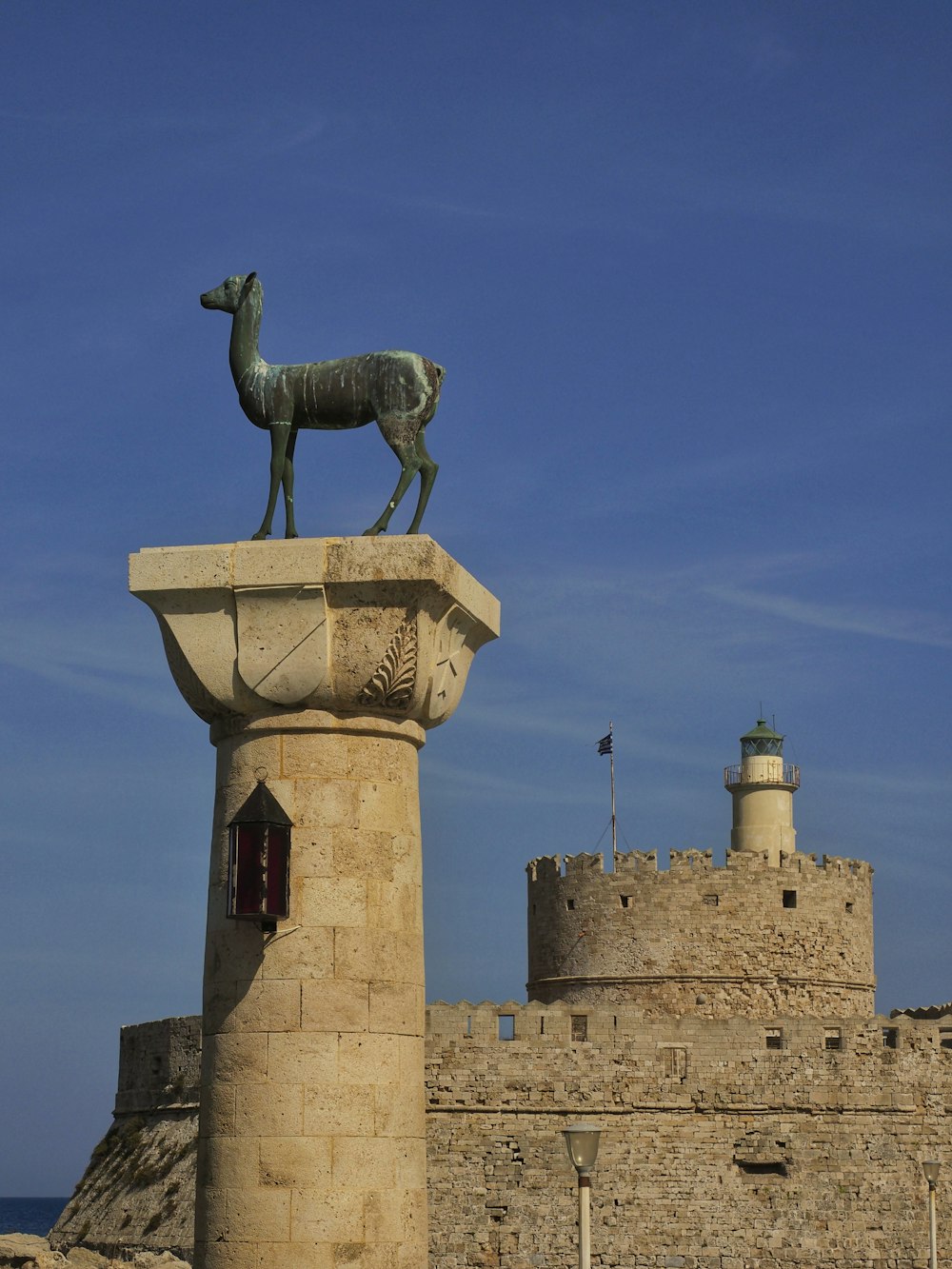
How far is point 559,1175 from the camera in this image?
25812mm

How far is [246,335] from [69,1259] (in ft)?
70.3

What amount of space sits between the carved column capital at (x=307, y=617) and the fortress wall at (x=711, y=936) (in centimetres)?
2092

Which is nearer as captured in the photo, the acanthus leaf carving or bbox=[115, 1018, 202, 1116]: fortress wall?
the acanthus leaf carving

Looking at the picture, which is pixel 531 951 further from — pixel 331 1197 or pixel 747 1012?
pixel 331 1197

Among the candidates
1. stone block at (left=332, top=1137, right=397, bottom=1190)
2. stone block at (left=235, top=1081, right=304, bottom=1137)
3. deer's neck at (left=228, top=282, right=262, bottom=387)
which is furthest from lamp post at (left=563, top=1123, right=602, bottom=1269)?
deer's neck at (left=228, top=282, right=262, bottom=387)

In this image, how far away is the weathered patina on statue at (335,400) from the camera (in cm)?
1003

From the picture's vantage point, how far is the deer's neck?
33.9 feet

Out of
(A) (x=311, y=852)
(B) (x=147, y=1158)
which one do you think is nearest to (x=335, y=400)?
(A) (x=311, y=852)

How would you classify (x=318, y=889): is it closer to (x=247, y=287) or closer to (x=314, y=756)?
(x=314, y=756)

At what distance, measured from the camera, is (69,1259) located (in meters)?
28.8

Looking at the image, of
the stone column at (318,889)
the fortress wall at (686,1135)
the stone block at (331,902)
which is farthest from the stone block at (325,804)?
the fortress wall at (686,1135)

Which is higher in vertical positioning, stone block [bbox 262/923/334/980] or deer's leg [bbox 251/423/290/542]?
deer's leg [bbox 251/423/290/542]

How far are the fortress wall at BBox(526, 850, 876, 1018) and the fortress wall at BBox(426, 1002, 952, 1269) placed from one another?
3.66m

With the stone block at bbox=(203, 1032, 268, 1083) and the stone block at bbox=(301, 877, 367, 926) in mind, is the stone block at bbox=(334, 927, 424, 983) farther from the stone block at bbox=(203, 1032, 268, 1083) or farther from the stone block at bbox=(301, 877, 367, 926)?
the stone block at bbox=(203, 1032, 268, 1083)
